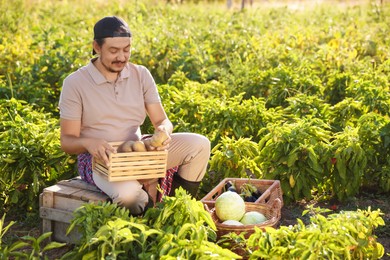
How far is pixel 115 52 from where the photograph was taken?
3.96m

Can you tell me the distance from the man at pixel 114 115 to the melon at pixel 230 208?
39 centimetres

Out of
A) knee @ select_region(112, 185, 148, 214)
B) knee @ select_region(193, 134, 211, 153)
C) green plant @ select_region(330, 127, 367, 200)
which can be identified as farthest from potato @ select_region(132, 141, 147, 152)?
green plant @ select_region(330, 127, 367, 200)

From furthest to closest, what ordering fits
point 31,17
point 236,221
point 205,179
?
1. point 31,17
2. point 205,179
3. point 236,221

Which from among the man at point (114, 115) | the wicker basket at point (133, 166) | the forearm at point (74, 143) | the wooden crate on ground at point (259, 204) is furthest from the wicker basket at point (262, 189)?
the forearm at point (74, 143)

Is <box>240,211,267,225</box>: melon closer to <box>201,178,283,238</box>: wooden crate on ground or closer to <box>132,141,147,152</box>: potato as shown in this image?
<box>201,178,283,238</box>: wooden crate on ground

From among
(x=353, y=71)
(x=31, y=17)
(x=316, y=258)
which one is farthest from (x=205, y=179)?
(x=31, y=17)

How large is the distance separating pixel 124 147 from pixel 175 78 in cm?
258

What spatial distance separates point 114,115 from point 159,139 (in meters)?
0.35

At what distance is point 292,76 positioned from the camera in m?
6.11

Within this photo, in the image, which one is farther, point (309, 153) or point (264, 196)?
point (309, 153)

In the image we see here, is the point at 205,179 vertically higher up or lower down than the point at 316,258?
lower down

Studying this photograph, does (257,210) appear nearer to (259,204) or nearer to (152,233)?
(259,204)

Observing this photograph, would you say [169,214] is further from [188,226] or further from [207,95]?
[207,95]

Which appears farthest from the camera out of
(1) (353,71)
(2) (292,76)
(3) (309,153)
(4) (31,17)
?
(4) (31,17)
